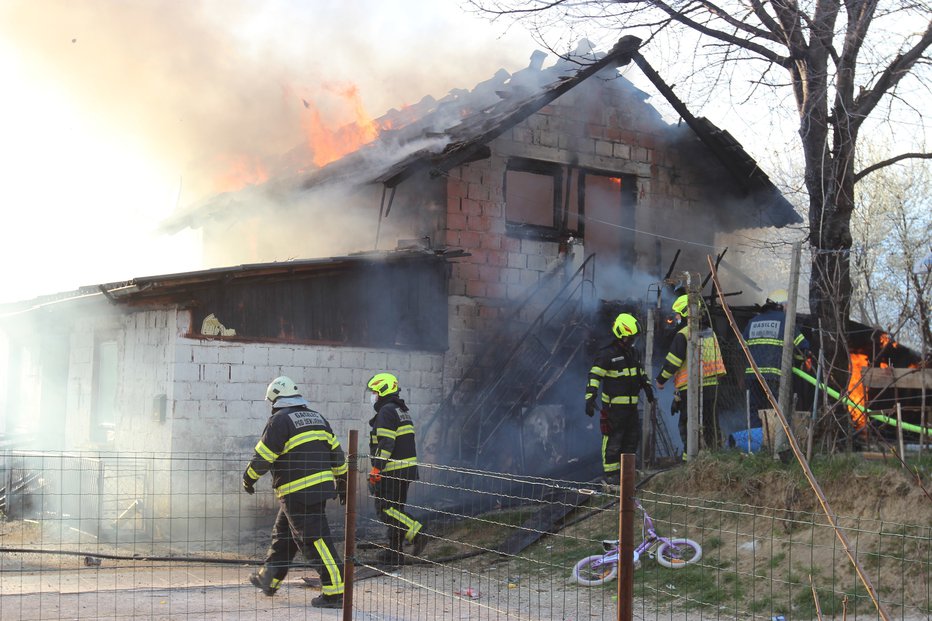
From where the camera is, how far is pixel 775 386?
11531mm

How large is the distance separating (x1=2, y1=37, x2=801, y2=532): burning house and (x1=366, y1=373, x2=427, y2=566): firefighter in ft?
7.49

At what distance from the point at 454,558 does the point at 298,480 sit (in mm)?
2117

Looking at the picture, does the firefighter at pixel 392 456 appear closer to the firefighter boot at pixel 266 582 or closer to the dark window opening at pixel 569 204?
the firefighter boot at pixel 266 582

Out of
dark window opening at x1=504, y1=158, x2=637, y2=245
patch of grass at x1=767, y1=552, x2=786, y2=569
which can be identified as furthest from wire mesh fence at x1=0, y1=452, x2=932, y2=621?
dark window opening at x1=504, y1=158, x2=637, y2=245

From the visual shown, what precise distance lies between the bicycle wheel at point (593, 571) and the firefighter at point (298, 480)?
79.5 inches

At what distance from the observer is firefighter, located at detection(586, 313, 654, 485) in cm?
1079

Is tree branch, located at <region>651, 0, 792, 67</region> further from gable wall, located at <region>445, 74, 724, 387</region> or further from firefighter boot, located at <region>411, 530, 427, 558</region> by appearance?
firefighter boot, located at <region>411, 530, 427, 558</region>

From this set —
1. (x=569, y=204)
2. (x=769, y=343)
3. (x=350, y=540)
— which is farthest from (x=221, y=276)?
(x=769, y=343)

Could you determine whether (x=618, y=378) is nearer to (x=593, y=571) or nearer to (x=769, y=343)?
(x=769, y=343)

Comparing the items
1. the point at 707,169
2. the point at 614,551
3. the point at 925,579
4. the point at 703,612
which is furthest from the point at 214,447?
the point at 707,169

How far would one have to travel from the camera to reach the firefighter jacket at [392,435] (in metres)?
9.64

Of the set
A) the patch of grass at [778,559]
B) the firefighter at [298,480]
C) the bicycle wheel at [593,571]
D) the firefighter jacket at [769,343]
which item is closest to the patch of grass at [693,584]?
the bicycle wheel at [593,571]

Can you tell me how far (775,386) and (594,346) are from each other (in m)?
2.85

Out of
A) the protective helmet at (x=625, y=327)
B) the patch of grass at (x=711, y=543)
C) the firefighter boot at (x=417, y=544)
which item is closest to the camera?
the patch of grass at (x=711, y=543)
